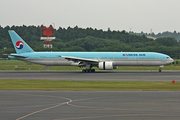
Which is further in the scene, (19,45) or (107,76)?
(19,45)

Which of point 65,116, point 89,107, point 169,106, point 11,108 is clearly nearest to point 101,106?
point 89,107

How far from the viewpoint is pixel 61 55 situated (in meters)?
54.8

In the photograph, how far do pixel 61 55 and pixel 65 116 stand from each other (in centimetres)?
4153

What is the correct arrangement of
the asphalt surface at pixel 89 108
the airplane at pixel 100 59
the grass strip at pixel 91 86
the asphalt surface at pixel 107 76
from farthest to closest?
the airplane at pixel 100 59, the asphalt surface at pixel 107 76, the grass strip at pixel 91 86, the asphalt surface at pixel 89 108

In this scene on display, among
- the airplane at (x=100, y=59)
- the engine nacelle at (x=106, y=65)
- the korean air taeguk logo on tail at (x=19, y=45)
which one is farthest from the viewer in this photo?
the korean air taeguk logo on tail at (x=19, y=45)

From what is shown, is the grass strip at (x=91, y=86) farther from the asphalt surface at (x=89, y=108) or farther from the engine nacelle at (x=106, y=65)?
the engine nacelle at (x=106, y=65)

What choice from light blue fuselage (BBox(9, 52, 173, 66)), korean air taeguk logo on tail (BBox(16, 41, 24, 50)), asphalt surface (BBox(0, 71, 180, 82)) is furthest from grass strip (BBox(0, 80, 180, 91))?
korean air taeguk logo on tail (BBox(16, 41, 24, 50))

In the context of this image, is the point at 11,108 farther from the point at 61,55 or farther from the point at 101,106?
the point at 61,55

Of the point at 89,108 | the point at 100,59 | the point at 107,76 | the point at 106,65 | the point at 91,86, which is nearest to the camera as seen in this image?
the point at 89,108

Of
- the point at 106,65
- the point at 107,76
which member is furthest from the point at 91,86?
the point at 106,65

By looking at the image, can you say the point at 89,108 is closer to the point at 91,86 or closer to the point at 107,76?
the point at 91,86

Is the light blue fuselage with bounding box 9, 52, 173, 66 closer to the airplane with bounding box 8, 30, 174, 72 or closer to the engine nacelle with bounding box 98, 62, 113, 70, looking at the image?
the airplane with bounding box 8, 30, 174, 72

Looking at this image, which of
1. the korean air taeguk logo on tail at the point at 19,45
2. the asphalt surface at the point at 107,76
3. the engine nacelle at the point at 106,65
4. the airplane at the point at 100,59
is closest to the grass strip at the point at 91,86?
the asphalt surface at the point at 107,76

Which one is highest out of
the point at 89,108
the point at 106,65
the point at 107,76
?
the point at 106,65
